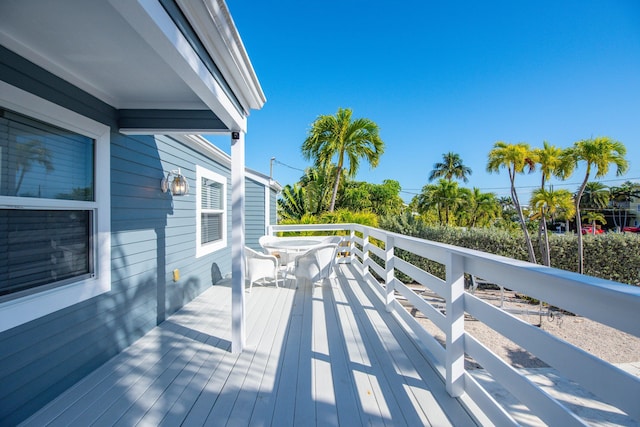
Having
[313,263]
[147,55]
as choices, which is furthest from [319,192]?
[147,55]

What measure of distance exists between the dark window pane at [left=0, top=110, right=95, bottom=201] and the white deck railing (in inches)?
112

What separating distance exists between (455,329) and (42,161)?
3.06 metres

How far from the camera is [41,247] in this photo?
196cm

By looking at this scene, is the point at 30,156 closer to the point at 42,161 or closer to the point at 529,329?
the point at 42,161

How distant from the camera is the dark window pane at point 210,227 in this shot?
15.6 ft

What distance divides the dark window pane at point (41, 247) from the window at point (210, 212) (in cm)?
207

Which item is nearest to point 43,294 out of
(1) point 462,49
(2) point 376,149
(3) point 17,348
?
(3) point 17,348

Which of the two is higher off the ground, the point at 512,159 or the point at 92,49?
the point at 512,159

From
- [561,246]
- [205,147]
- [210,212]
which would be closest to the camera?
[205,147]

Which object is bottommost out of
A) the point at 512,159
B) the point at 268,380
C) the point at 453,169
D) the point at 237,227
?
the point at 268,380

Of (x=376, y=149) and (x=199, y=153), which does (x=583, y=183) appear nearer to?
(x=376, y=149)

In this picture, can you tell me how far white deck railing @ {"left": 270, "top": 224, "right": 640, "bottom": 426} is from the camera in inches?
35.3

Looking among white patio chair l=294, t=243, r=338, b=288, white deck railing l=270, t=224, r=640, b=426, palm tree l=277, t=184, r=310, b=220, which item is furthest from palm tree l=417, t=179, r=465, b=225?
white deck railing l=270, t=224, r=640, b=426

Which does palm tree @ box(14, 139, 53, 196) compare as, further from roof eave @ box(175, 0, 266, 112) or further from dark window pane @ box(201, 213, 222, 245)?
dark window pane @ box(201, 213, 222, 245)
